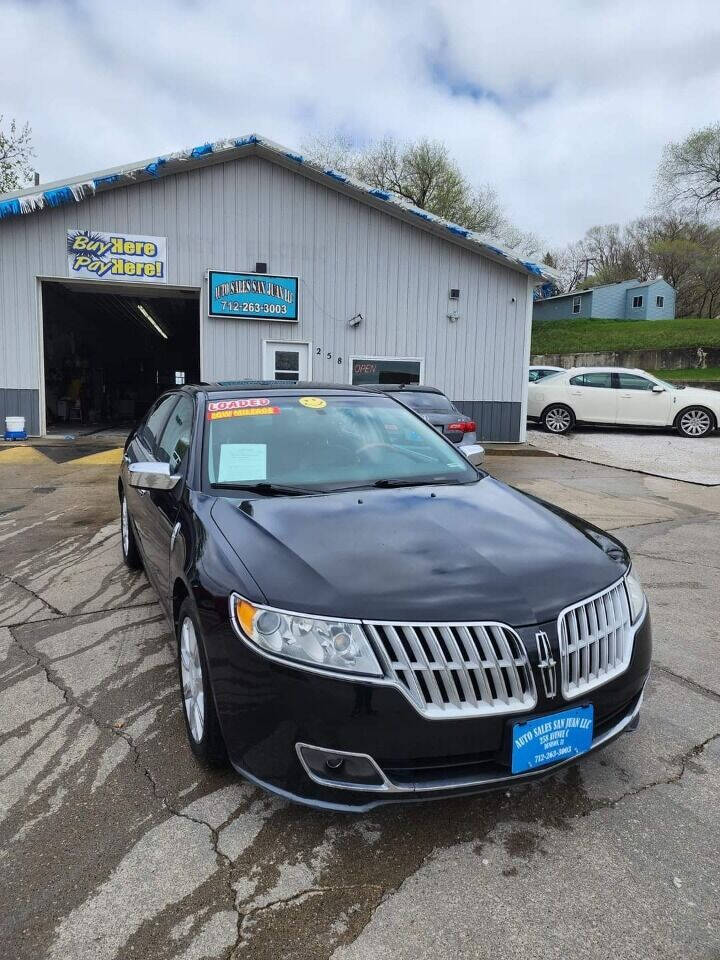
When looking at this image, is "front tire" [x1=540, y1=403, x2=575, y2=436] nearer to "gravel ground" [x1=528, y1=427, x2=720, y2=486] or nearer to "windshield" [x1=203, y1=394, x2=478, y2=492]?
"gravel ground" [x1=528, y1=427, x2=720, y2=486]

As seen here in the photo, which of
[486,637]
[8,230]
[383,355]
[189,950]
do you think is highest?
[8,230]

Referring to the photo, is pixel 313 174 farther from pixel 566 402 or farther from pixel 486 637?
pixel 486 637

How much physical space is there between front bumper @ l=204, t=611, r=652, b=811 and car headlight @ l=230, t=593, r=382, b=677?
1.6 inches

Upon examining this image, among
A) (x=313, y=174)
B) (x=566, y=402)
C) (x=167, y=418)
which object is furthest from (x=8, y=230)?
(x=566, y=402)

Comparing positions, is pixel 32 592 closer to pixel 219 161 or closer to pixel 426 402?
pixel 426 402

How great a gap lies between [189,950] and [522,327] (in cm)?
1420

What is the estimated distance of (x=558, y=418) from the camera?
15781mm

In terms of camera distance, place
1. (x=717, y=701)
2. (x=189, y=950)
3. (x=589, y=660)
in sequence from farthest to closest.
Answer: (x=717, y=701) < (x=589, y=660) < (x=189, y=950)

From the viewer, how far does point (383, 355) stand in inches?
557

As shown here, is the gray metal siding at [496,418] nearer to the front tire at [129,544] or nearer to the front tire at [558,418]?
the front tire at [558,418]

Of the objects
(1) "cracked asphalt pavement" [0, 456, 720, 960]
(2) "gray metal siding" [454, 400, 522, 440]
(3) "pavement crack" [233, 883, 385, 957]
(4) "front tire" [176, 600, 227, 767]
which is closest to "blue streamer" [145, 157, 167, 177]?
(2) "gray metal siding" [454, 400, 522, 440]

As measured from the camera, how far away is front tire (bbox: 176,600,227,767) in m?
2.36

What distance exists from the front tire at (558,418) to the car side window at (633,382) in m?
1.31

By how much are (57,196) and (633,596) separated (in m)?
12.9
